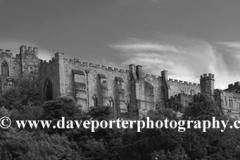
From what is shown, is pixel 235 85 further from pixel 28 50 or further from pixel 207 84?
pixel 28 50

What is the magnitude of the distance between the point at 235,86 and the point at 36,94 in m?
34.7

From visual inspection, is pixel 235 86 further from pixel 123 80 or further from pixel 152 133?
pixel 152 133

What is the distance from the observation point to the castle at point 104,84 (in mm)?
81750

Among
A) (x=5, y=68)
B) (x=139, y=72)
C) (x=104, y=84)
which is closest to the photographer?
(x=5, y=68)

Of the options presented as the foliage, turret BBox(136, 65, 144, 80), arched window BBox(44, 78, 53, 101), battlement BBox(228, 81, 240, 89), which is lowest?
the foliage

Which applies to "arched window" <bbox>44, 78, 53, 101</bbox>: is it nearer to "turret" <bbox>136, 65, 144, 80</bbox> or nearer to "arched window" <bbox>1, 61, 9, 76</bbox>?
"arched window" <bbox>1, 61, 9, 76</bbox>

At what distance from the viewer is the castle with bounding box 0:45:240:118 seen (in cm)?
8175

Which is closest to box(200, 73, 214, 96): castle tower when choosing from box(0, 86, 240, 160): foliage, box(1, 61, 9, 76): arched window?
box(0, 86, 240, 160): foliage

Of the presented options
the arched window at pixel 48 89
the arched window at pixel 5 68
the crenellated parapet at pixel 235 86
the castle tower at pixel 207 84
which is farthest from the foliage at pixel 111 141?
the crenellated parapet at pixel 235 86

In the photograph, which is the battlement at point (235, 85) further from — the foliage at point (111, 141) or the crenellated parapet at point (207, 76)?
the foliage at point (111, 141)

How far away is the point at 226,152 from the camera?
5541cm

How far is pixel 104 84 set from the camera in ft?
281

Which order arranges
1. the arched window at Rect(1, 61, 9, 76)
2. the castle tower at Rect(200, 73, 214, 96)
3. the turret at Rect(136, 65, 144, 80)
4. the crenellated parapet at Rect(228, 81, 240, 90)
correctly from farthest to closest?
the crenellated parapet at Rect(228, 81, 240, 90) → the castle tower at Rect(200, 73, 214, 96) → the turret at Rect(136, 65, 144, 80) → the arched window at Rect(1, 61, 9, 76)

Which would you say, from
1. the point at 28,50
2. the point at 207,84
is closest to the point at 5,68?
the point at 28,50
